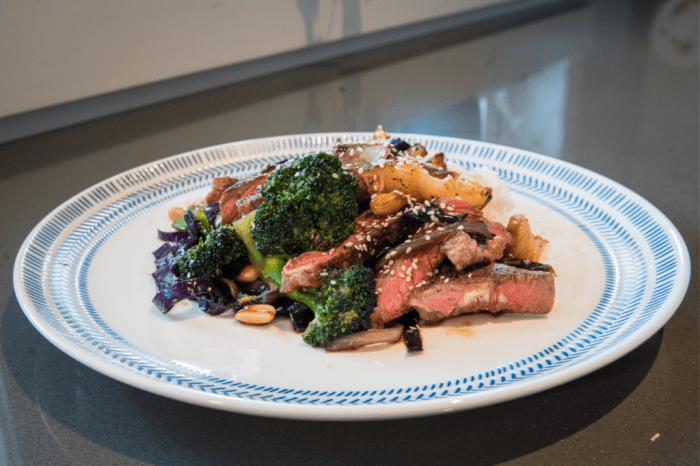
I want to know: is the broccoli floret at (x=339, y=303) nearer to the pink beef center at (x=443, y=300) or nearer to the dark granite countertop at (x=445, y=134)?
the pink beef center at (x=443, y=300)

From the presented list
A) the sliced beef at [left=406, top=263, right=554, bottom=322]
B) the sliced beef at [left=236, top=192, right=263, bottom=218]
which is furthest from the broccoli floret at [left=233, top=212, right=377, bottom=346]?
the sliced beef at [left=236, top=192, right=263, bottom=218]

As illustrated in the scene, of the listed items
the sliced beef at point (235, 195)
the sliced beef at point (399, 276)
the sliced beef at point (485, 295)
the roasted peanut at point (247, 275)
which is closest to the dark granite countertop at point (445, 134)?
the sliced beef at point (485, 295)

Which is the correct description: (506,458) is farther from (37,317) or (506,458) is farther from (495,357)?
(37,317)

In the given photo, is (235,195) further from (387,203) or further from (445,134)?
(445,134)

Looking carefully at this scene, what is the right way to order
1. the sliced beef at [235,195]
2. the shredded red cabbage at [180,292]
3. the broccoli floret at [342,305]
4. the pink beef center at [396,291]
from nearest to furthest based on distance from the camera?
the broccoli floret at [342,305]
the pink beef center at [396,291]
the shredded red cabbage at [180,292]
the sliced beef at [235,195]

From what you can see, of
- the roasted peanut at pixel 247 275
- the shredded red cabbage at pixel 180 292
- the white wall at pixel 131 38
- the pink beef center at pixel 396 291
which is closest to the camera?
the pink beef center at pixel 396 291

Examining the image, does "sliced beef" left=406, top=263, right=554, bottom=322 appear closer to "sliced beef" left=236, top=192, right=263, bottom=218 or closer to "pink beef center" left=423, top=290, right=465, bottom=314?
"pink beef center" left=423, top=290, right=465, bottom=314

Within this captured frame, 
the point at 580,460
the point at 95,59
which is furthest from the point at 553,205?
the point at 95,59

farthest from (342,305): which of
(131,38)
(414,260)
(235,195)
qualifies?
(131,38)
